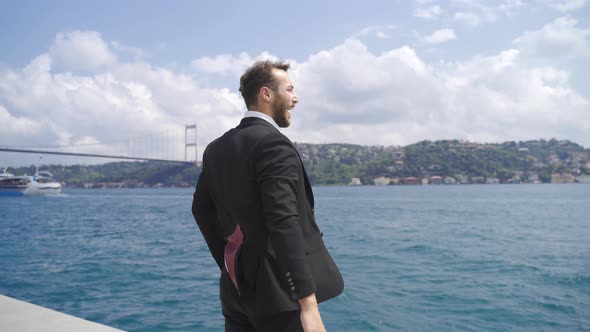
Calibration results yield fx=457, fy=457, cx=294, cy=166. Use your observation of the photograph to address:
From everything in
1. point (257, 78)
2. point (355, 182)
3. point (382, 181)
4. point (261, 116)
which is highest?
point (257, 78)

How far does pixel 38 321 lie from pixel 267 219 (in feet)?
7.61

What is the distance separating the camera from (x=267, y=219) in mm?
1271

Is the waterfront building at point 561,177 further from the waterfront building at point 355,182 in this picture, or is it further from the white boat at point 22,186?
the white boat at point 22,186

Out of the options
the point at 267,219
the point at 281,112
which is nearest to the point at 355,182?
the point at 281,112

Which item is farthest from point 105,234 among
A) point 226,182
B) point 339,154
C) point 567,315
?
point 339,154

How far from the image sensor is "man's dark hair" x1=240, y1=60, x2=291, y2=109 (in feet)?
4.79

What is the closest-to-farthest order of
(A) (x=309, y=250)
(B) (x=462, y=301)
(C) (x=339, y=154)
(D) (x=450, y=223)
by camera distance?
(A) (x=309, y=250), (B) (x=462, y=301), (D) (x=450, y=223), (C) (x=339, y=154)

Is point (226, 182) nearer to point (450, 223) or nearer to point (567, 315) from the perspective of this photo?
point (567, 315)

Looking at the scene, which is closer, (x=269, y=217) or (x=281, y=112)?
(x=269, y=217)

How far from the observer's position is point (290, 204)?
1.27 meters

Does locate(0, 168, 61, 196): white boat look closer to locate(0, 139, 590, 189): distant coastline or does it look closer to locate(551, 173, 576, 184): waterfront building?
locate(0, 139, 590, 189): distant coastline

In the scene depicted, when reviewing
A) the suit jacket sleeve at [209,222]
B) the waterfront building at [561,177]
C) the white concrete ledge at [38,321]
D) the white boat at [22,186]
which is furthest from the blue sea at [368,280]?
the waterfront building at [561,177]

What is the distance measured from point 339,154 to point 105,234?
102m

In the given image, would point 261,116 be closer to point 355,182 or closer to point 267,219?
point 267,219
